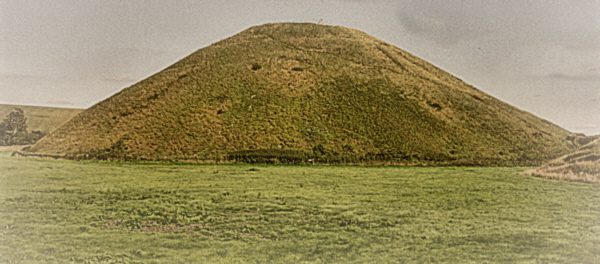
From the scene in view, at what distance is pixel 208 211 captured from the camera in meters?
25.4

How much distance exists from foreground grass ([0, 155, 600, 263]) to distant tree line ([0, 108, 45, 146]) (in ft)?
273

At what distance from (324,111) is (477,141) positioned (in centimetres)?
2235

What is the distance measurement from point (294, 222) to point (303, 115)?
2256 inches

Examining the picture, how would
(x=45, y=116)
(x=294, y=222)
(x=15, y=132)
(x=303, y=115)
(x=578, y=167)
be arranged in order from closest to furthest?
(x=294, y=222) < (x=578, y=167) < (x=303, y=115) < (x=15, y=132) < (x=45, y=116)

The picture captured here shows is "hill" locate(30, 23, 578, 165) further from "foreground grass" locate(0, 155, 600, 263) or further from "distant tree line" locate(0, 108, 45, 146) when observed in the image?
"foreground grass" locate(0, 155, 600, 263)

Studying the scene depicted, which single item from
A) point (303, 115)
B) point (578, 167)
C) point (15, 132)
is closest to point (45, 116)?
point (15, 132)

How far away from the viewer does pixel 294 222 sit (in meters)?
22.4

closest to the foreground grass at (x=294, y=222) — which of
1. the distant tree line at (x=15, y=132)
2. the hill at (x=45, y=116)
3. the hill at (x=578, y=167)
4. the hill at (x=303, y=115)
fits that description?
the hill at (x=578, y=167)

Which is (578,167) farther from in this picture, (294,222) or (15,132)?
(15,132)

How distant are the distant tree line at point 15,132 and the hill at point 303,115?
32.3m

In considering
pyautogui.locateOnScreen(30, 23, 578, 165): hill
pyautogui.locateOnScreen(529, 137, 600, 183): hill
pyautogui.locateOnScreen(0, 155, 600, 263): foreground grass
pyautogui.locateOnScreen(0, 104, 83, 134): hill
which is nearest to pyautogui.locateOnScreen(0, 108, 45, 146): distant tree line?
pyautogui.locateOnScreen(30, 23, 578, 165): hill

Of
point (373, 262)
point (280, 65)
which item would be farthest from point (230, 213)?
point (280, 65)

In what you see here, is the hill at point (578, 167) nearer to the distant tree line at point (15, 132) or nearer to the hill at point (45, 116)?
the distant tree line at point (15, 132)

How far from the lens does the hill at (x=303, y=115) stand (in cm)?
6994
